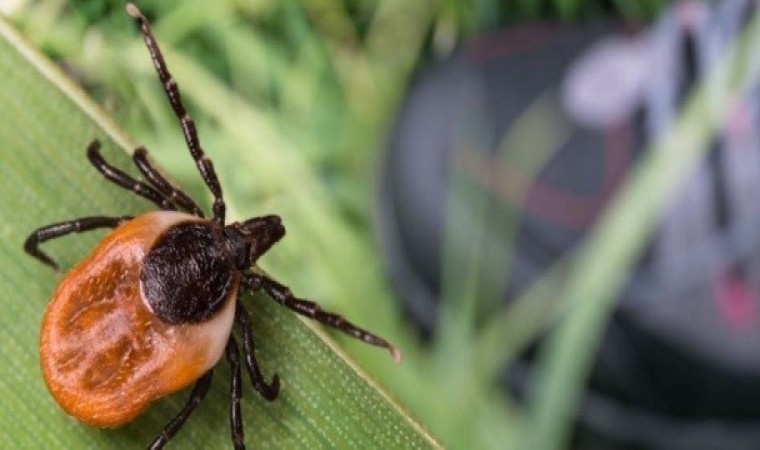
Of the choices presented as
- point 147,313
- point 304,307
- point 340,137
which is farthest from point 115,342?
point 340,137

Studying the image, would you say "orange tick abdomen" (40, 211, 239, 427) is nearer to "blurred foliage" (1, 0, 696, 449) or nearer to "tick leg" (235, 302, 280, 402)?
"tick leg" (235, 302, 280, 402)

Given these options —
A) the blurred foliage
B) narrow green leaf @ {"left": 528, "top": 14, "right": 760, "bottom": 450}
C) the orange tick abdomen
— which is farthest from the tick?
narrow green leaf @ {"left": 528, "top": 14, "right": 760, "bottom": 450}

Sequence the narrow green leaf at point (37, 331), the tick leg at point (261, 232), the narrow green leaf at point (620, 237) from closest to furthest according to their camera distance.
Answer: the narrow green leaf at point (37, 331)
the tick leg at point (261, 232)
the narrow green leaf at point (620, 237)

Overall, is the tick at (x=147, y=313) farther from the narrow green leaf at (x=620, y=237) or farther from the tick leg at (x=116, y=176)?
the narrow green leaf at (x=620, y=237)

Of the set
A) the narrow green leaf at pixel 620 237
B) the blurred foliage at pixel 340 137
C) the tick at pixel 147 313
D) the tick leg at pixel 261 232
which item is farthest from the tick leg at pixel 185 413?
the narrow green leaf at pixel 620 237

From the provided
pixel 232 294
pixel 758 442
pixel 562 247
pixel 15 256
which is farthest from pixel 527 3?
pixel 15 256

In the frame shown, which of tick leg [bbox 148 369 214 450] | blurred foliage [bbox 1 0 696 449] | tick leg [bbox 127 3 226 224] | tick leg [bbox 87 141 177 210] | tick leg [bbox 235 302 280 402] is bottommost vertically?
tick leg [bbox 148 369 214 450]
